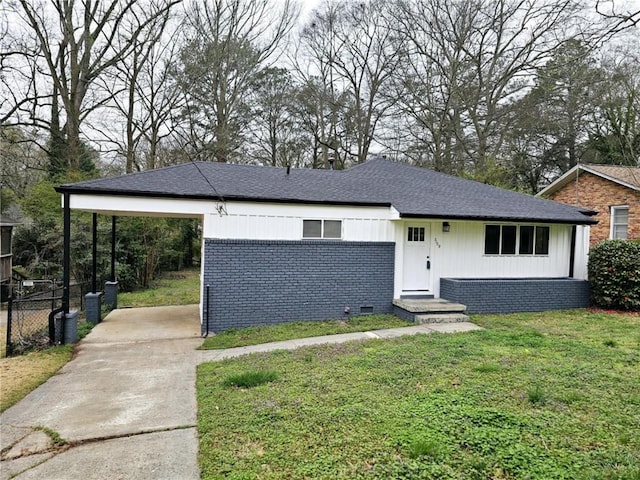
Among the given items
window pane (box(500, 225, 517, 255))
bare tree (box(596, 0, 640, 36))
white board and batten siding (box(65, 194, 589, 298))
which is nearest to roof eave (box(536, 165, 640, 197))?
white board and batten siding (box(65, 194, 589, 298))

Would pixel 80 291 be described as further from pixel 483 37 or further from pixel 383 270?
pixel 483 37

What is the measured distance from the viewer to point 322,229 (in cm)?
967

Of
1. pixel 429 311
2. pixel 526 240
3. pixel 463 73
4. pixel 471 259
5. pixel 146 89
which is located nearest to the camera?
pixel 429 311

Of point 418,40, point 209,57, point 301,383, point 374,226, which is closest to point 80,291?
point 374,226

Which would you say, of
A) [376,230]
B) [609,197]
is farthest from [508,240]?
[609,197]

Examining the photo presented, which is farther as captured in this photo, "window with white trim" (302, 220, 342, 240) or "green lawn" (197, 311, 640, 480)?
"window with white trim" (302, 220, 342, 240)

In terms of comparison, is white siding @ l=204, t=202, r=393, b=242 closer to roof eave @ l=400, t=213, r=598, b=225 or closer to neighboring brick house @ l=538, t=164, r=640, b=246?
roof eave @ l=400, t=213, r=598, b=225

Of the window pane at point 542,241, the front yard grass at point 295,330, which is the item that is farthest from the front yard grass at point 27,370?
the window pane at point 542,241

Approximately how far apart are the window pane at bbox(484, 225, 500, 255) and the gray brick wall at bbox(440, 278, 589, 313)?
0.97 m

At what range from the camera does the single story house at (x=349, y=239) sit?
877 cm

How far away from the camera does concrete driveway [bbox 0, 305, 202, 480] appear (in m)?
3.37

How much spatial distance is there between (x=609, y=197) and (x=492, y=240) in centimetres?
918

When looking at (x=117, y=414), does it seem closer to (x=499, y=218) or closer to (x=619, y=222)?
(x=499, y=218)

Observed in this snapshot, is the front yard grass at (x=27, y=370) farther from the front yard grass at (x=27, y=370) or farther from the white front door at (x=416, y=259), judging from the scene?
the white front door at (x=416, y=259)
